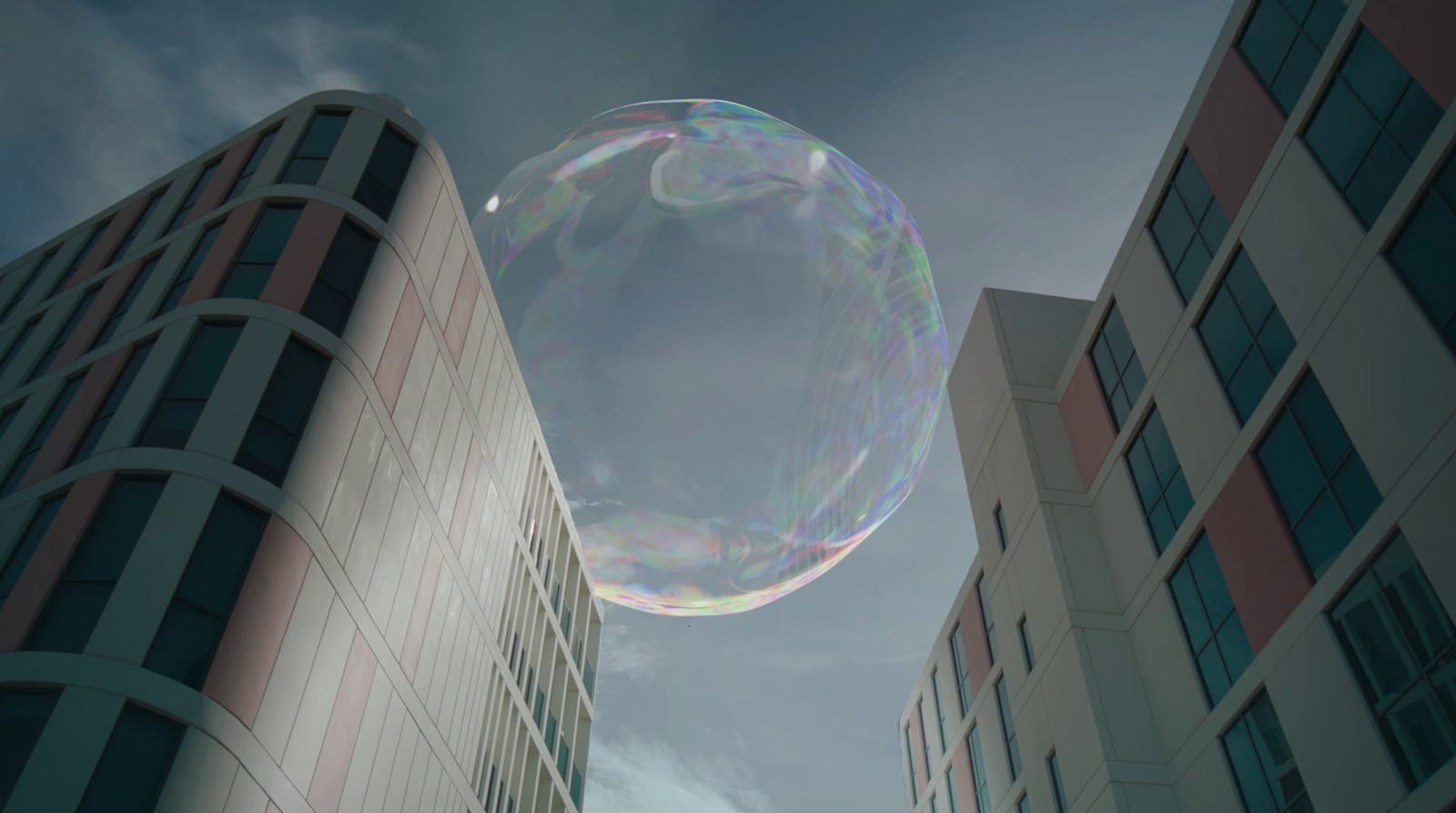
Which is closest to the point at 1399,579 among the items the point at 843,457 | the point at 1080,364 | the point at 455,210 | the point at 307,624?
the point at 843,457

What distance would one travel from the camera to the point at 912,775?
146 feet

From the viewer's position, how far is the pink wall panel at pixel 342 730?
773 inches

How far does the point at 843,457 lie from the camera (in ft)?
77.5

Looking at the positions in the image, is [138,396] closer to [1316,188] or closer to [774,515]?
[774,515]

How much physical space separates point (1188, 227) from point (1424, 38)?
7572mm

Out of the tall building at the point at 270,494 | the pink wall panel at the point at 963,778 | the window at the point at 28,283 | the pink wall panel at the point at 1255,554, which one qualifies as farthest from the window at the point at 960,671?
the window at the point at 28,283

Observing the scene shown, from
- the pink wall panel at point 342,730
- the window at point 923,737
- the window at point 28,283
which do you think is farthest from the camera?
the window at point 923,737

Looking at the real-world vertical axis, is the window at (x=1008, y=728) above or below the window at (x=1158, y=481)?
Result: below

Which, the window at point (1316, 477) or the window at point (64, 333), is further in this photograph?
the window at point (64, 333)

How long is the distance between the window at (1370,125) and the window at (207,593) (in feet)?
67.0

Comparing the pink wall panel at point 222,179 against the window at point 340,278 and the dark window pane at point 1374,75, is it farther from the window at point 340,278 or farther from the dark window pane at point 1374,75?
the dark window pane at point 1374,75

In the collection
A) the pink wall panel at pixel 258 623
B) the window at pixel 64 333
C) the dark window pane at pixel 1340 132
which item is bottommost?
the pink wall panel at pixel 258 623

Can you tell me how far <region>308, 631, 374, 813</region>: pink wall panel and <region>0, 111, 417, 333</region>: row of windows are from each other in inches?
340

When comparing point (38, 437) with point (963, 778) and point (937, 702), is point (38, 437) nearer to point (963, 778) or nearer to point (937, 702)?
point (963, 778)
